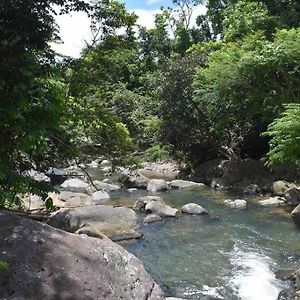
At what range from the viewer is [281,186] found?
16.1 metres

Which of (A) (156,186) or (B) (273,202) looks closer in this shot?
(B) (273,202)

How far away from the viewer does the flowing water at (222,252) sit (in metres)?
7.64

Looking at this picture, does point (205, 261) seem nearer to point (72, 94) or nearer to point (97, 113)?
point (97, 113)

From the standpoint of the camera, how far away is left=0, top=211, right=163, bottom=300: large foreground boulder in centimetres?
429

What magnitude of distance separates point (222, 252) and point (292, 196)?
5.93 metres

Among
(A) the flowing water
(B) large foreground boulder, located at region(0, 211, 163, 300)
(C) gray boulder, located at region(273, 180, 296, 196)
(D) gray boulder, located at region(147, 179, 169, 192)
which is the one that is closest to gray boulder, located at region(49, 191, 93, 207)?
(A) the flowing water

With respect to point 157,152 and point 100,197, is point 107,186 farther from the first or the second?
point 157,152

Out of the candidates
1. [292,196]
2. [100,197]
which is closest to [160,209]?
[100,197]

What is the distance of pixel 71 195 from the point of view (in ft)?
48.9

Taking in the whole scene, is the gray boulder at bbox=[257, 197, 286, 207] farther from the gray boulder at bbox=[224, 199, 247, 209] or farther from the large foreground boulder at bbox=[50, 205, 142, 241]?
the large foreground boulder at bbox=[50, 205, 142, 241]

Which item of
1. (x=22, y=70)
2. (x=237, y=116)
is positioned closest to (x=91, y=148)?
(x=22, y=70)

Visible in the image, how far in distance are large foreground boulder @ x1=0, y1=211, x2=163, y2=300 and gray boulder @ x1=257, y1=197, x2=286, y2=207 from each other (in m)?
10.2

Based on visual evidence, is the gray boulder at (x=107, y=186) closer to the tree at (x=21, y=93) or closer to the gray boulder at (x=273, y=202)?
the gray boulder at (x=273, y=202)

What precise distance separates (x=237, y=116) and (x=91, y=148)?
1079 centimetres
